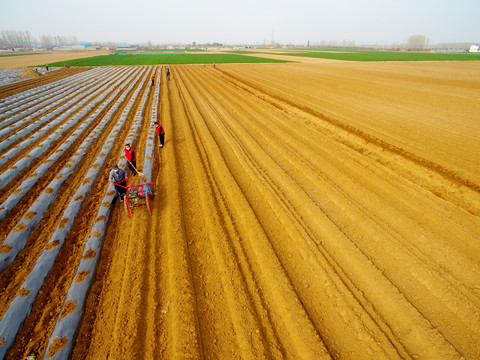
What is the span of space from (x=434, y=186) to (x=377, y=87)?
1780 cm

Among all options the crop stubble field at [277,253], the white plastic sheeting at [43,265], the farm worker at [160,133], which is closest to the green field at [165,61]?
the farm worker at [160,133]

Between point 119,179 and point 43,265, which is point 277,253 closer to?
point 119,179

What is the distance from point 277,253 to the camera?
→ 5.47 metres

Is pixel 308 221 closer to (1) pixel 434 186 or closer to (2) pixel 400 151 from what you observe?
(1) pixel 434 186

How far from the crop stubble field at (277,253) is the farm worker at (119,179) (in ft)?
1.46

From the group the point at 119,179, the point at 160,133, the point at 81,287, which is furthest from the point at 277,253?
the point at 160,133

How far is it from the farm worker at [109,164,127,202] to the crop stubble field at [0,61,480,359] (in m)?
0.44

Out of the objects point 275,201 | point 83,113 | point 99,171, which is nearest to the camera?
point 275,201

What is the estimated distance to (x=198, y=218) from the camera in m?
6.65

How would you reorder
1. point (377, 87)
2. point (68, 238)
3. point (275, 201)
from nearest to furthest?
point (68, 238)
point (275, 201)
point (377, 87)

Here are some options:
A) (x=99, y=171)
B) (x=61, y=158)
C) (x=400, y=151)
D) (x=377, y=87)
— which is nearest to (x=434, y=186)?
(x=400, y=151)

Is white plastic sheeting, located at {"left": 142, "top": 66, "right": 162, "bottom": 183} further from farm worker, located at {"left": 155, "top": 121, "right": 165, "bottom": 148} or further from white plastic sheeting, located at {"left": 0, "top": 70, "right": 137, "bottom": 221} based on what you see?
white plastic sheeting, located at {"left": 0, "top": 70, "right": 137, "bottom": 221}

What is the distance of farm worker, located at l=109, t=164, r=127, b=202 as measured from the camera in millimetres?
6676

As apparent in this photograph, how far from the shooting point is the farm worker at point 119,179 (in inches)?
263
